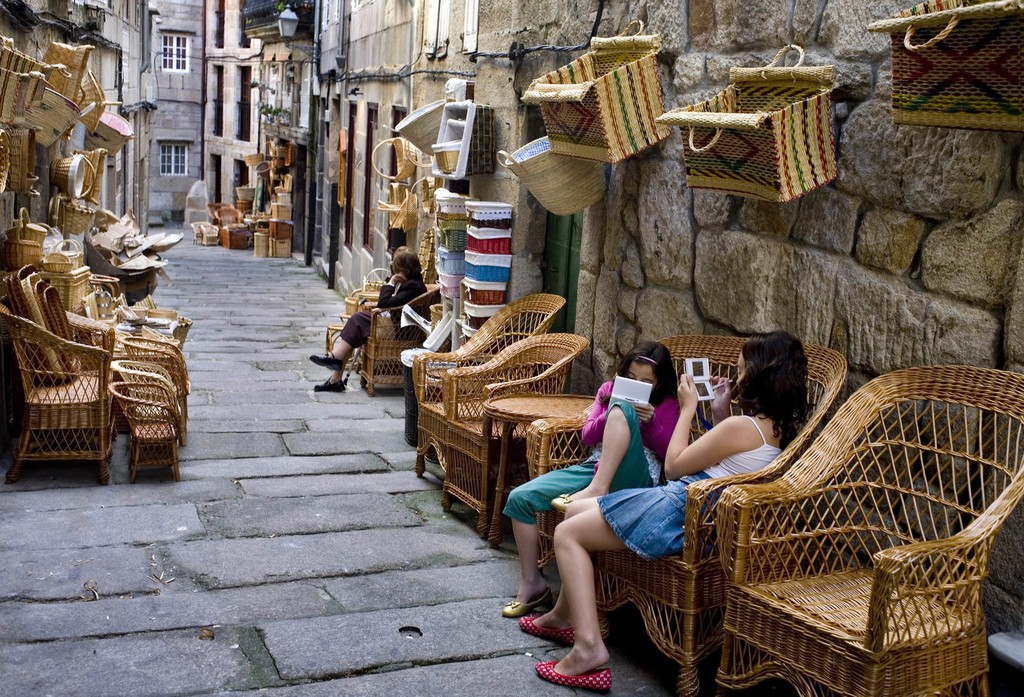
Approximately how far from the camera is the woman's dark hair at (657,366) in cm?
397

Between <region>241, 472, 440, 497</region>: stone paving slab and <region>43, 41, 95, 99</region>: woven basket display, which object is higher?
<region>43, 41, 95, 99</region>: woven basket display

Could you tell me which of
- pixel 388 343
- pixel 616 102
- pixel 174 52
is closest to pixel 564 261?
pixel 616 102

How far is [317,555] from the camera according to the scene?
15.3 ft

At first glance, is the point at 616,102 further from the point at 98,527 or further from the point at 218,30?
the point at 218,30

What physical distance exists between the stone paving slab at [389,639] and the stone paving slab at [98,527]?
1213mm

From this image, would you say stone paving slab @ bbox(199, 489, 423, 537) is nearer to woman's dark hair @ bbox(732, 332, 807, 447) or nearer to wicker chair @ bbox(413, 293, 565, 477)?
wicker chair @ bbox(413, 293, 565, 477)

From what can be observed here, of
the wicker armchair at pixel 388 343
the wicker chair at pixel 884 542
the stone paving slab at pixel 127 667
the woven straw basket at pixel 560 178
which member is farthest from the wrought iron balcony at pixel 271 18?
the wicker chair at pixel 884 542

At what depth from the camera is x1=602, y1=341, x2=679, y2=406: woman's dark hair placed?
3975mm

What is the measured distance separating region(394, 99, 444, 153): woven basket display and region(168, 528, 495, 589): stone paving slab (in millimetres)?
3544

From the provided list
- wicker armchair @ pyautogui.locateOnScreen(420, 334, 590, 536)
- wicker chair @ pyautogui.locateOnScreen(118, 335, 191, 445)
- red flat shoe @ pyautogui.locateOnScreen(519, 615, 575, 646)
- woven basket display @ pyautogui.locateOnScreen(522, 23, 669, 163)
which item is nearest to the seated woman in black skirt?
wicker chair @ pyautogui.locateOnScreen(118, 335, 191, 445)

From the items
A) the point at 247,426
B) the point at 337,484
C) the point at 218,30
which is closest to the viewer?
the point at 337,484

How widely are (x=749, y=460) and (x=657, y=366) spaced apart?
607 millimetres

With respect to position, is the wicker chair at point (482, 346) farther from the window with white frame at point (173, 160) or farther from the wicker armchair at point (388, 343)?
the window with white frame at point (173, 160)

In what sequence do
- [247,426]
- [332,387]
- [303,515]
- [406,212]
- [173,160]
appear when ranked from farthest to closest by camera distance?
[173,160]
[406,212]
[332,387]
[247,426]
[303,515]
